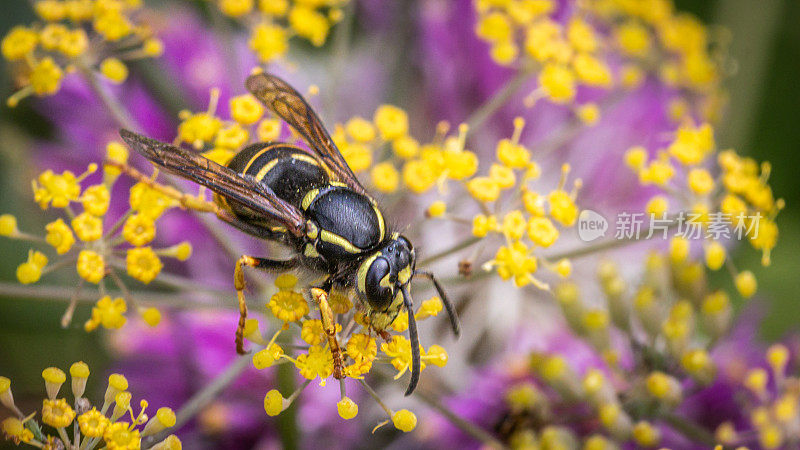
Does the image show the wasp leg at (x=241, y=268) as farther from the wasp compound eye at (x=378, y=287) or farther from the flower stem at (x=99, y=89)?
the flower stem at (x=99, y=89)

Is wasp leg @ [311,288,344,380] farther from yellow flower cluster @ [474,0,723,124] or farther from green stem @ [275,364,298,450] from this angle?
yellow flower cluster @ [474,0,723,124]

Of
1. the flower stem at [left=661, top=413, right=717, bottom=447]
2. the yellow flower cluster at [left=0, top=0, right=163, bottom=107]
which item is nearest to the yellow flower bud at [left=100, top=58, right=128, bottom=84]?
the yellow flower cluster at [left=0, top=0, right=163, bottom=107]

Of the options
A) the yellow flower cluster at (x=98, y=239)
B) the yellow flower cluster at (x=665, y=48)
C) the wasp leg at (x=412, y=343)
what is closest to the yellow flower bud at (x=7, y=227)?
the yellow flower cluster at (x=98, y=239)

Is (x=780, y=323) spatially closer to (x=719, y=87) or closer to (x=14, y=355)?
(x=719, y=87)

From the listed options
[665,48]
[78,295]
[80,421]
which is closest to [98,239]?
[78,295]

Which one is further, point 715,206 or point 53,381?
point 715,206

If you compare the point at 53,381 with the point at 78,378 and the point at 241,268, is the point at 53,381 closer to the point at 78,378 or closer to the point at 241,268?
the point at 78,378

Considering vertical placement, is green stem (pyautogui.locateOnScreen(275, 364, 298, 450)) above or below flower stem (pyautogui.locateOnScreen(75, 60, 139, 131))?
below
